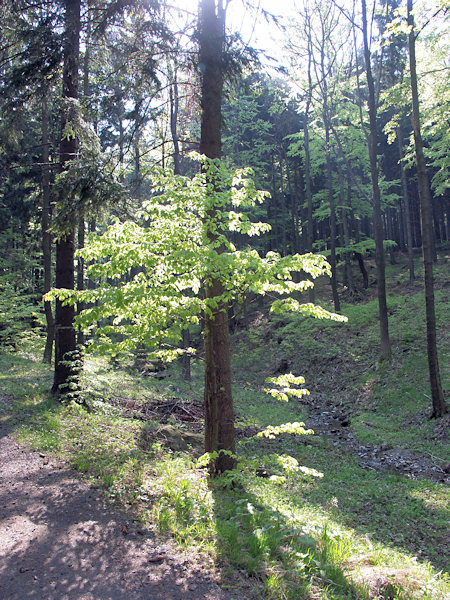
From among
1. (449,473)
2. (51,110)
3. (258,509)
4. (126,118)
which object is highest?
(51,110)

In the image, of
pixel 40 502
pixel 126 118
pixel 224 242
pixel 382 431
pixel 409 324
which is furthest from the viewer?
pixel 409 324

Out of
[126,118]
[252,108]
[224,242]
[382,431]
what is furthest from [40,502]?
[252,108]

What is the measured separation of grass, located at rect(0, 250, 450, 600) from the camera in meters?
3.79

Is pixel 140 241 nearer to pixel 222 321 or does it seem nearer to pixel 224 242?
pixel 224 242

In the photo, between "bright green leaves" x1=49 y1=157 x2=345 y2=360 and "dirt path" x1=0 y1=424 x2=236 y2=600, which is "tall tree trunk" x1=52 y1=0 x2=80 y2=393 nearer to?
"bright green leaves" x1=49 y1=157 x2=345 y2=360

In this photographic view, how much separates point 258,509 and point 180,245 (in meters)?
3.48

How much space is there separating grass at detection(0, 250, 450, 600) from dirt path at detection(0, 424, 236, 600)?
0.26 m

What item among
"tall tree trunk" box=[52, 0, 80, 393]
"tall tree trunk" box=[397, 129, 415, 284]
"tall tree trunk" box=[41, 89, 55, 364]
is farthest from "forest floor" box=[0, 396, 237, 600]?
"tall tree trunk" box=[397, 129, 415, 284]

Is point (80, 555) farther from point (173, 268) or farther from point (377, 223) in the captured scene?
point (377, 223)

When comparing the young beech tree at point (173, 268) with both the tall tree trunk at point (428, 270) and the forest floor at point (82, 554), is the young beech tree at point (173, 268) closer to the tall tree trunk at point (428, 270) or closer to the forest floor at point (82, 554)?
the forest floor at point (82, 554)

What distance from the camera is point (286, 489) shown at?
23.8 feet

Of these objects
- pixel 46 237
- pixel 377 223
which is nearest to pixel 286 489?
pixel 377 223

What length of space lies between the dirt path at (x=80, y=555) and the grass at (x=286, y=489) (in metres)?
0.26

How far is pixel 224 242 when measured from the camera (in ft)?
18.7
